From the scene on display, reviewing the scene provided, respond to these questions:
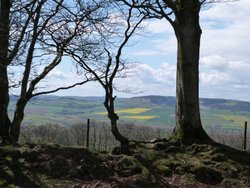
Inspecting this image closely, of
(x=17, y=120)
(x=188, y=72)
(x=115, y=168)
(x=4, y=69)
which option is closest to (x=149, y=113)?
(x=17, y=120)

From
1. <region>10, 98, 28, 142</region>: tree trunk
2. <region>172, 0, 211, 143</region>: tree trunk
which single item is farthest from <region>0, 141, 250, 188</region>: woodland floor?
<region>10, 98, 28, 142</region>: tree trunk

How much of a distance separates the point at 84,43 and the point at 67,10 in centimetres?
96

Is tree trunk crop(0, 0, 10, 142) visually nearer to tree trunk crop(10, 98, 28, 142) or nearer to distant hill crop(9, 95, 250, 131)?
tree trunk crop(10, 98, 28, 142)

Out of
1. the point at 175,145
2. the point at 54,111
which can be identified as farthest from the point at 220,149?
the point at 54,111

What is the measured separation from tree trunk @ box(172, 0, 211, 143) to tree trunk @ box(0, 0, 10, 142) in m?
4.20

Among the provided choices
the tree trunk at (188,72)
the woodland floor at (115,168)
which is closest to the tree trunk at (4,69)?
the woodland floor at (115,168)

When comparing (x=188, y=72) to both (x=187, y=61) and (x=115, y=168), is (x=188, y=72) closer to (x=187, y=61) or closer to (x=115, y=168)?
(x=187, y=61)

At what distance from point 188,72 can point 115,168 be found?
3591 millimetres

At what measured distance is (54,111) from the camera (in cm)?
9800

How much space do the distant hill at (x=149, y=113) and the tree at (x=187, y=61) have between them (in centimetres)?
4265

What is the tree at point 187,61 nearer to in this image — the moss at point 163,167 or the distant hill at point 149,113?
the moss at point 163,167

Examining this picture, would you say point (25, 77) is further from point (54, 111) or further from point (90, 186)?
point (54, 111)

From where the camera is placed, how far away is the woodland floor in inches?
329

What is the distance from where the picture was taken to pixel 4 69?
10.7 metres
